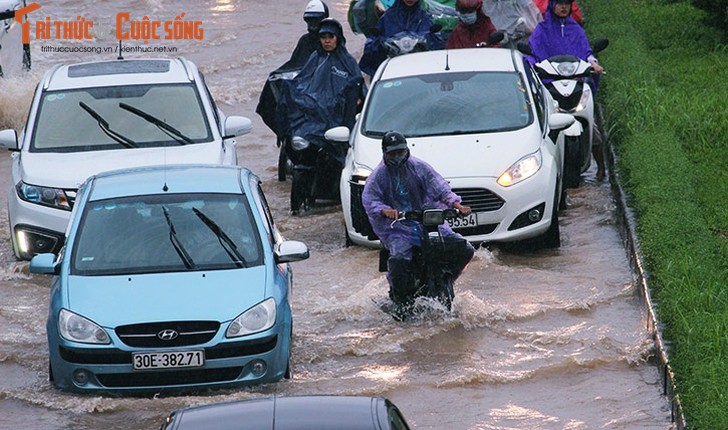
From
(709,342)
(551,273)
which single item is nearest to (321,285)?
(551,273)

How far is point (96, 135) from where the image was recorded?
14359mm

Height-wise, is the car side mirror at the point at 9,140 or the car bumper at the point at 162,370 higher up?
the car bumper at the point at 162,370

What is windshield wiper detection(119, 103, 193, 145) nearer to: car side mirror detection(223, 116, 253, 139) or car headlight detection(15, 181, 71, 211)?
car side mirror detection(223, 116, 253, 139)

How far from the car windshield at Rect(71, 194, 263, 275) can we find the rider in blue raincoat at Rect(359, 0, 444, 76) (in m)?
6.87

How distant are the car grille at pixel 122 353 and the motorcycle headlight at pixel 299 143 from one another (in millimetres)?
6139

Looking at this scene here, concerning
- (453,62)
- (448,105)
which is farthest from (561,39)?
(448,105)

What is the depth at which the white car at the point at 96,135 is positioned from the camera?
13.8m

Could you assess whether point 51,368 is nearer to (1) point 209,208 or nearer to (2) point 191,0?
(1) point 209,208

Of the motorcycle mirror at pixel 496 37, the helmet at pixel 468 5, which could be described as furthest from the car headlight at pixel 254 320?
the helmet at pixel 468 5

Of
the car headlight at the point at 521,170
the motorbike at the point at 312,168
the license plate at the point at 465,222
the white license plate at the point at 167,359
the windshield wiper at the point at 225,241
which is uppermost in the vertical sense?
the windshield wiper at the point at 225,241

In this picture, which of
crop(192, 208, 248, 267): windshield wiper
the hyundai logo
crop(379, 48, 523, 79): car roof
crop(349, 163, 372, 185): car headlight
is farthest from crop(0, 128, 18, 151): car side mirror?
the hyundai logo

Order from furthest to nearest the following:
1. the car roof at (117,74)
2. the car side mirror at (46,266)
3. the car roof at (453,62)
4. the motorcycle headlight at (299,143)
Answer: the motorcycle headlight at (299,143), the car roof at (453,62), the car roof at (117,74), the car side mirror at (46,266)

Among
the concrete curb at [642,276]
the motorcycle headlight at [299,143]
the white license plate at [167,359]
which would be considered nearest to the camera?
the concrete curb at [642,276]

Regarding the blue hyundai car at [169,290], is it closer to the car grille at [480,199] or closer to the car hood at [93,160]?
the car hood at [93,160]
